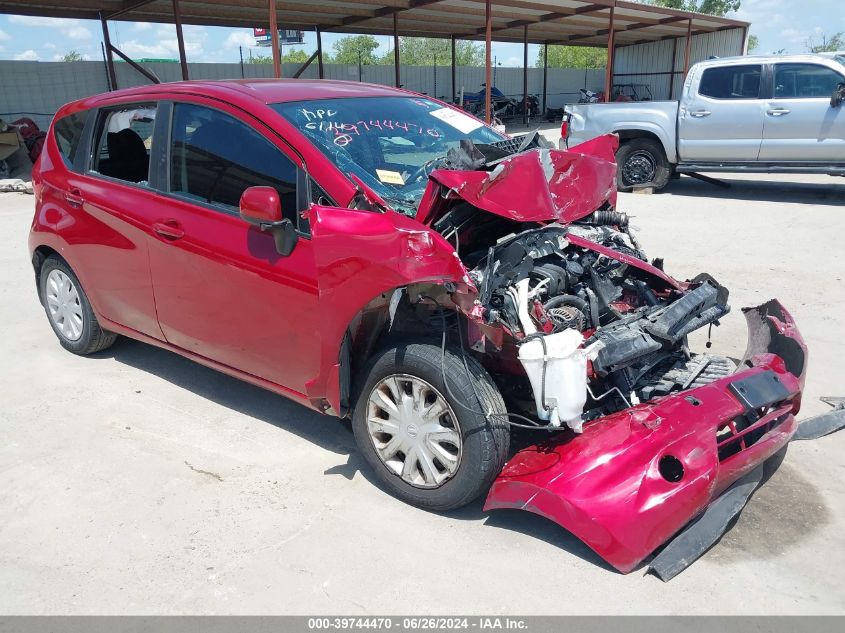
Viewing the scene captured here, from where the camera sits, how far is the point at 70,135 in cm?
473

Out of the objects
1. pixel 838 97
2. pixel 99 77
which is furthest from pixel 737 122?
pixel 99 77

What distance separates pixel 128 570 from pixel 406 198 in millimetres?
2096

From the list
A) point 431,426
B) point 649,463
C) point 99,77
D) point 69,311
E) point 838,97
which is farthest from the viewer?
point 99,77

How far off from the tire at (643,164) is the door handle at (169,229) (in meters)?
8.83

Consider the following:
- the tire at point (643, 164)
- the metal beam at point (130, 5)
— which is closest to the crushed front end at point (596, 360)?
the tire at point (643, 164)

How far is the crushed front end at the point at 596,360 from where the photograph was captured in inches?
106

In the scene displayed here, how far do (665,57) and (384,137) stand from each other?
31623 mm

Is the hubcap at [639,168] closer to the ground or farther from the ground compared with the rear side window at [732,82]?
closer to the ground

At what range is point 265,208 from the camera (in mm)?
3186

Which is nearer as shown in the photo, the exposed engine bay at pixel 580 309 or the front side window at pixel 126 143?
the exposed engine bay at pixel 580 309

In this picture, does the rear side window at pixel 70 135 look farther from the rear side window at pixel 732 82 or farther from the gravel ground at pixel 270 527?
the rear side window at pixel 732 82

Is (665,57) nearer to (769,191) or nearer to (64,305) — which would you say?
(769,191)

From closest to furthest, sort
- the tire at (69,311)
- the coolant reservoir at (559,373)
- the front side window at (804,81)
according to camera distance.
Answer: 1. the coolant reservoir at (559,373)
2. the tire at (69,311)
3. the front side window at (804,81)
